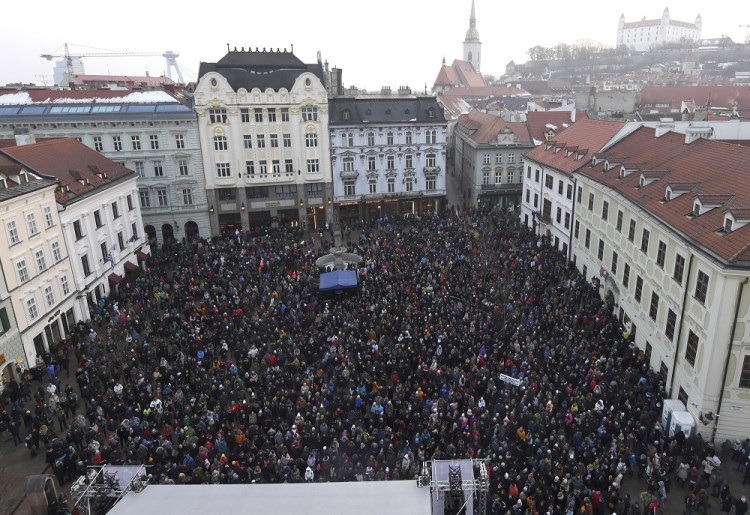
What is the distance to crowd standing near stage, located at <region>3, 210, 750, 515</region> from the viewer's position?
17984 millimetres

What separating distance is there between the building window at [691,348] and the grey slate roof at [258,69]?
38397mm

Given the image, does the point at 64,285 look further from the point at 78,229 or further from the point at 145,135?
the point at 145,135

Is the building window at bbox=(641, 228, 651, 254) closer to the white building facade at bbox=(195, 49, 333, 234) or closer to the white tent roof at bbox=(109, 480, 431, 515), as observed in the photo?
the white tent roof at bbox=(109, 480, 431, 515)

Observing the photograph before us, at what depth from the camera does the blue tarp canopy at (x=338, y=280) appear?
3119cm

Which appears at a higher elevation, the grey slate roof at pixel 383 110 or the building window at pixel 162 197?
the grey slate roof at pixel 383 110

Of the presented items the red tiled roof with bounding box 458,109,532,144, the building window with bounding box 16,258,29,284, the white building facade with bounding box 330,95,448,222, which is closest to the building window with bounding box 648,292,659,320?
the white building facade with bounding box 330,95,448,222

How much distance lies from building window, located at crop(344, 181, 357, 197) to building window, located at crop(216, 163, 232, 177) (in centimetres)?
1096

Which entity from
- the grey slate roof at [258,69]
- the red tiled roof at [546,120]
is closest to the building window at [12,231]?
the grey slate roof at [258,69]

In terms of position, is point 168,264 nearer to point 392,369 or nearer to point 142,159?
point 142,159

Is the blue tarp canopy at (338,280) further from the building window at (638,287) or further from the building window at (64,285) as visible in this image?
the building window at (638,287)

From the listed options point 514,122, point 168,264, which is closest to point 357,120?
point 514,122

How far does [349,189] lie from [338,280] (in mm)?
21487

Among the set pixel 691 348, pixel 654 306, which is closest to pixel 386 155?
pixel 654 306

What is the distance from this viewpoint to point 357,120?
164ft
